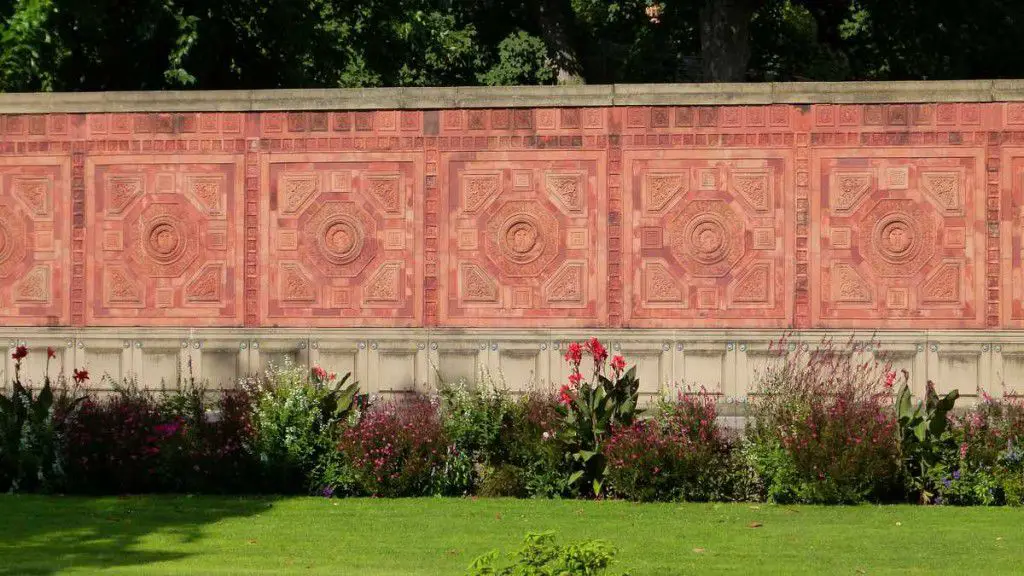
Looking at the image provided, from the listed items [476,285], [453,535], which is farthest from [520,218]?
[453,535]

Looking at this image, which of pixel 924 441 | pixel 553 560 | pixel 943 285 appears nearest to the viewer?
pixel 553 560

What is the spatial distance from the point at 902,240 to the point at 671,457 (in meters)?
6.34

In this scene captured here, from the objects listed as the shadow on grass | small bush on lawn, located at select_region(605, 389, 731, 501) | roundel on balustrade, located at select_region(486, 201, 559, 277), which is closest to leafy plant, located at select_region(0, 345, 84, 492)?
the shadow on grass

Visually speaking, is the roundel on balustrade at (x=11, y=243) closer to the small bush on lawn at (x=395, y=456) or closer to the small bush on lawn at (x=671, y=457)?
the small bush on lawn at (x=395, y=456)

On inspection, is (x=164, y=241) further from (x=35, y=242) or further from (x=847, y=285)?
(x=847, y=285)

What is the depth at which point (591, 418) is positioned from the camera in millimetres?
12391

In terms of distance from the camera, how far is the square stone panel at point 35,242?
18.0 meters

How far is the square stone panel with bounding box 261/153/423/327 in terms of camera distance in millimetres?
17656

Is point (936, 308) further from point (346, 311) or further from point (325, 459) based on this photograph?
point (325, 459)

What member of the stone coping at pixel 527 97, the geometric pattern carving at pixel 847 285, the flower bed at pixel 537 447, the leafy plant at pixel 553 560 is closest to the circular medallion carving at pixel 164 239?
the stone coping at pixel 527 97

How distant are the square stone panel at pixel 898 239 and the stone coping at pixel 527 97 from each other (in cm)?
68

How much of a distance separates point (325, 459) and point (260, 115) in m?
6.47

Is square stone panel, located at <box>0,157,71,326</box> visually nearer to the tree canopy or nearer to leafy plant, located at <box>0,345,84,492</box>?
the tree canopy

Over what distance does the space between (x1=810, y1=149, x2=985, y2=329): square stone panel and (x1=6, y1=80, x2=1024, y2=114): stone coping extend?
68 cm
